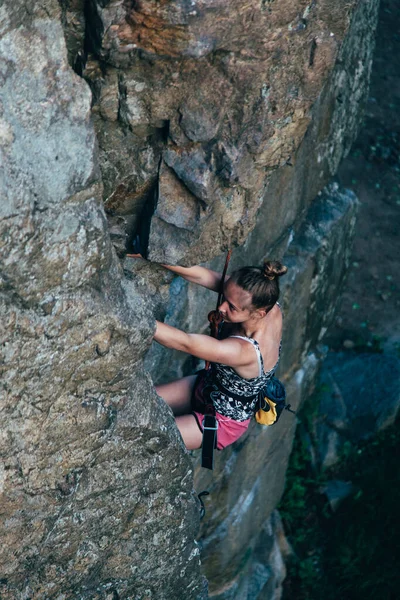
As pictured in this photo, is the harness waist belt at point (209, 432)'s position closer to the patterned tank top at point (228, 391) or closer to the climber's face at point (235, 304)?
the patterned tank top at point (228, 391)

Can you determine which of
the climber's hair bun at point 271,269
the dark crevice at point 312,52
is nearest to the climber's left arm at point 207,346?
the climber's hair bun at point 271,269

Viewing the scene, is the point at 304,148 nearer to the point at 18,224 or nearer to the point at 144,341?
the point at 144,341

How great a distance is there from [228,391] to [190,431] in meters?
0.27

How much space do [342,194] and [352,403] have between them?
8.04 feet

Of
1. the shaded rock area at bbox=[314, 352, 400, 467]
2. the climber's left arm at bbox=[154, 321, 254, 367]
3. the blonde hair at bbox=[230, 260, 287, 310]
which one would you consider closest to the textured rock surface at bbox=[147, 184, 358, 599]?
the shaded rock area at bbox=[314, 352, 400, 467]

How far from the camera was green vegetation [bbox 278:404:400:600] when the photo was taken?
6.65m

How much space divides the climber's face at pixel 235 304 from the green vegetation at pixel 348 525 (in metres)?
4.10

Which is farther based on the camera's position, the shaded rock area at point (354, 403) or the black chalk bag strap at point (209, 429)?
the shaded rock area at point (354, 403)

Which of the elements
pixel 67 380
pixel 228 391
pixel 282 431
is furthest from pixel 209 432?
pixel 282 431

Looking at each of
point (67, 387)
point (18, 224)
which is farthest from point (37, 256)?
point (67, 387)

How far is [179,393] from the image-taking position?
12.3ft

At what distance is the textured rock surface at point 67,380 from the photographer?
2168 mm

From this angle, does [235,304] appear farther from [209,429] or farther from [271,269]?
[209,429]

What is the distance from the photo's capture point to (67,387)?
8.21ft
